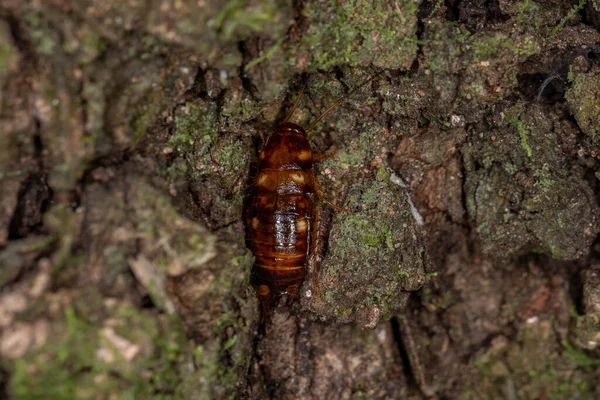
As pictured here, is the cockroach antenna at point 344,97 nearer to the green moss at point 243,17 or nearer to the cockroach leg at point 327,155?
the cockroach leg at point 327,155

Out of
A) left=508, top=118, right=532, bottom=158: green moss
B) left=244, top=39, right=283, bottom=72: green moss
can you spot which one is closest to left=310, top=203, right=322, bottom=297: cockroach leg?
left=244, top=39, right=283, bottom=72: green moss

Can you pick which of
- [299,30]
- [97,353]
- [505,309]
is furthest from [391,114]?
[97,353]

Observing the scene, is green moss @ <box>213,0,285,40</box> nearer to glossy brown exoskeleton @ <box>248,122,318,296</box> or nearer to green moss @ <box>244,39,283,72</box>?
green moss @ <box>244,39,283,72</box>

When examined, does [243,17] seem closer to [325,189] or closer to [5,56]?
[5,56]

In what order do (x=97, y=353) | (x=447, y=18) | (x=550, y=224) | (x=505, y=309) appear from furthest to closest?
(x=505, y=309) < (x=550, y=224) < (x=447, y=18) < (x=97, y=353)

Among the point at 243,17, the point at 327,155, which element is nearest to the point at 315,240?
the point at 327,155

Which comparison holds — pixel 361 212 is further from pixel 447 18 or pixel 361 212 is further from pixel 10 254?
pixel 10 254
